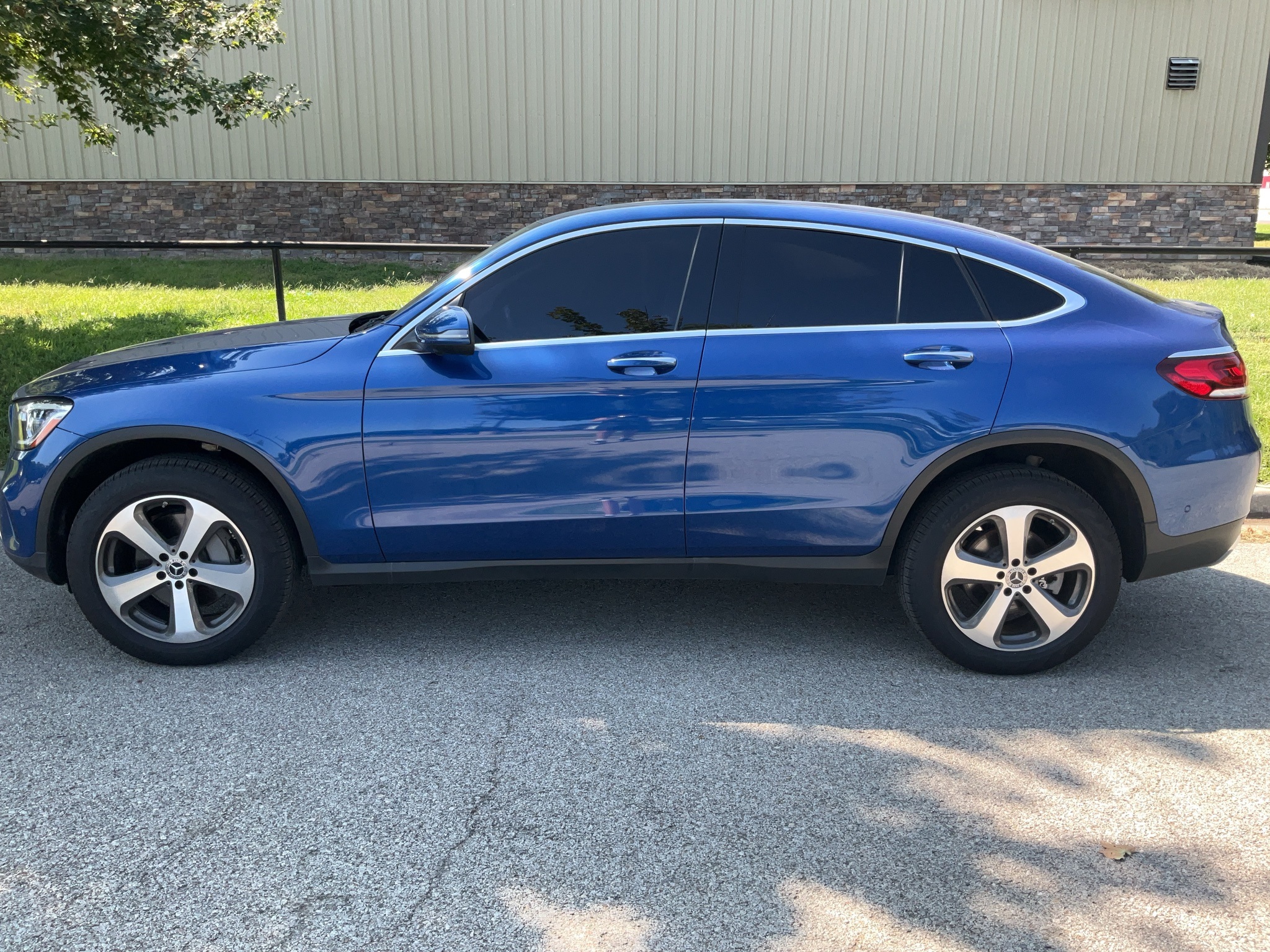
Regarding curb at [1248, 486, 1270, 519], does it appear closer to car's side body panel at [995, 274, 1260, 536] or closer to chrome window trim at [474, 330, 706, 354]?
car's side body panel at [995, 274, 1260, 536]

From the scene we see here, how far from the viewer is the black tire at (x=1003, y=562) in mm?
4133

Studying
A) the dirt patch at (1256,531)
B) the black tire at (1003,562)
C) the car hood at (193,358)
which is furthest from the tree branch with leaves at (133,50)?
the dirt patch at (1256,531)

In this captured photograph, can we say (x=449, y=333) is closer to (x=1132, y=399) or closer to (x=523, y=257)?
(x=523, y=257)

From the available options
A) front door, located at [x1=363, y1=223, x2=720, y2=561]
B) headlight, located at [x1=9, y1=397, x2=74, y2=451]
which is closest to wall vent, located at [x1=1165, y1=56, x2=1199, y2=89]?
front door, located at [x1=363, y1=223, x2=720, y2=561]

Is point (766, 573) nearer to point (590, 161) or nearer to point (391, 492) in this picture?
point (391, 492)

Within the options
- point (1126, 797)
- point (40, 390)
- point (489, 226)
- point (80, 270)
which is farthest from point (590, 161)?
point (1126, 797)

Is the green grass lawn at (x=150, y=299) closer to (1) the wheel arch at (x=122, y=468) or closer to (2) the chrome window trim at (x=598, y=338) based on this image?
(1) the wheel arch at (x=122, y=468)

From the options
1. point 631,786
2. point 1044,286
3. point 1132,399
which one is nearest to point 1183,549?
point 1132,399

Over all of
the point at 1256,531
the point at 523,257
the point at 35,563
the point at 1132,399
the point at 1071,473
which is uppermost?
the point at 523,257

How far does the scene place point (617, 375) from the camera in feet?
13.5

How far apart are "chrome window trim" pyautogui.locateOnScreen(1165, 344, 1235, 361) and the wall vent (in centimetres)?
1649

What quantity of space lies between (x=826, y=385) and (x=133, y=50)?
23.6 feet

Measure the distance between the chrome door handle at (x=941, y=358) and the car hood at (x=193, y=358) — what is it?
7.06 feet

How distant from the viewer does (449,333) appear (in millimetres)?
4055
